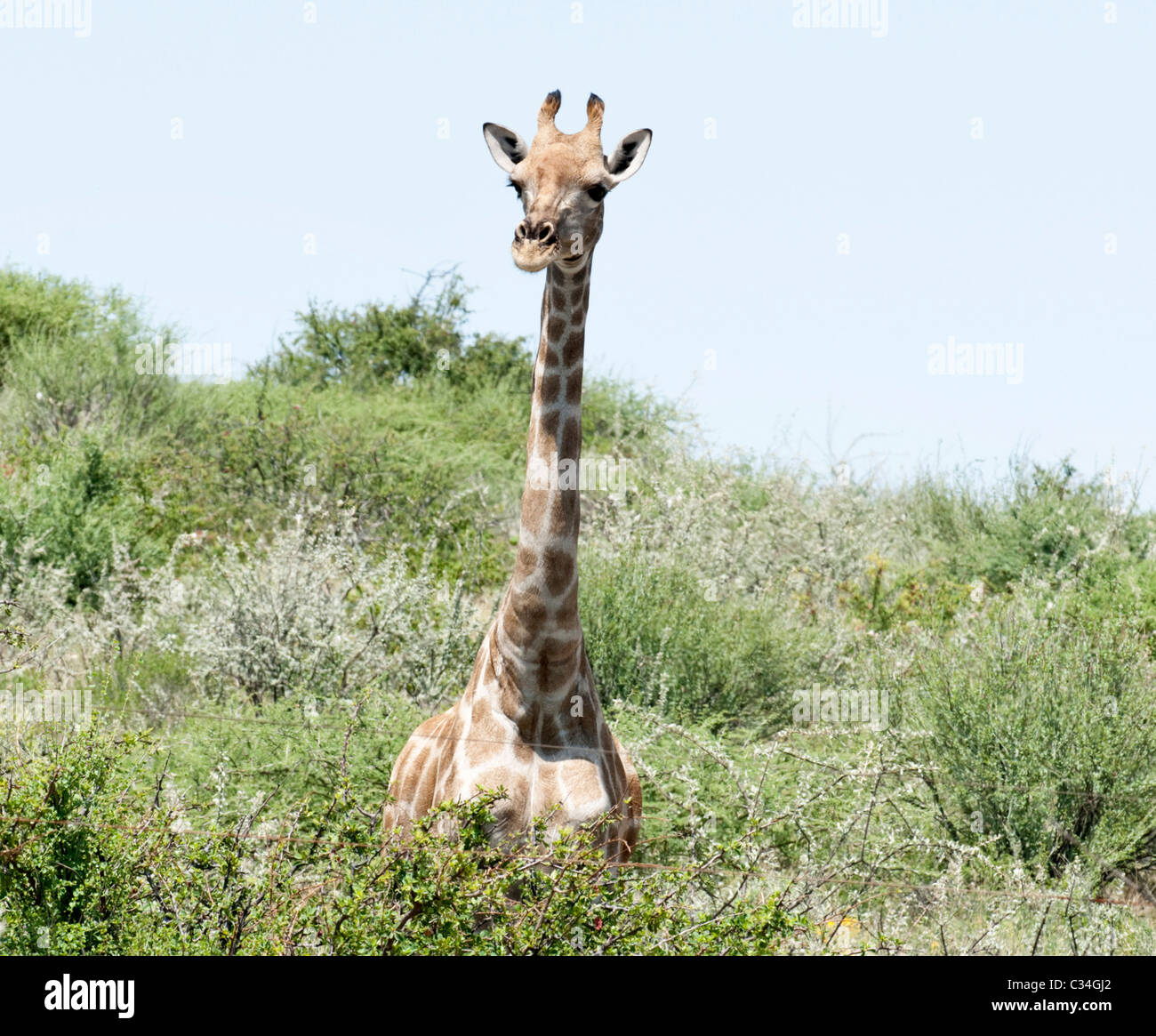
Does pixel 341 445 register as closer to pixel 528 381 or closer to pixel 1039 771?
pixel 528 381

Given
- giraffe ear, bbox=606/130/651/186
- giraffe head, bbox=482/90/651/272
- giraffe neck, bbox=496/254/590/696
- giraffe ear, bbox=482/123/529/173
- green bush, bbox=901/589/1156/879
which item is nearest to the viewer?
giraffe head, bbox=482/90/651/272

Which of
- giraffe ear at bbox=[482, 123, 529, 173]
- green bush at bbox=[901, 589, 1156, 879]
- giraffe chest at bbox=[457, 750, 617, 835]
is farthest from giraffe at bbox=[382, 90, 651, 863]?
green bush at bbox=[901, 589, 1156, 879]

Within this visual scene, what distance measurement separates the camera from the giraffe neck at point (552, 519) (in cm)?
500

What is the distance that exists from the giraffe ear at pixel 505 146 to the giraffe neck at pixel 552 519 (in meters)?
0.61

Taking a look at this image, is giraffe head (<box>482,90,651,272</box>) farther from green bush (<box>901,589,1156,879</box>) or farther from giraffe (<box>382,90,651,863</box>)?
green bush (<box>901,589,1156,879</box>)

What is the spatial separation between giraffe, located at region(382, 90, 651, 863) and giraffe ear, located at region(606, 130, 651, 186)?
0.14 feet

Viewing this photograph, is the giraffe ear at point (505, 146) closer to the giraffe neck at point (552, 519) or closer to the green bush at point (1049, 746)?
the giraffe neck at point (552, 519)

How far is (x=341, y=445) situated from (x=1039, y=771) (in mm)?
10883

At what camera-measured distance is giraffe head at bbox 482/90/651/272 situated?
4.60 meters

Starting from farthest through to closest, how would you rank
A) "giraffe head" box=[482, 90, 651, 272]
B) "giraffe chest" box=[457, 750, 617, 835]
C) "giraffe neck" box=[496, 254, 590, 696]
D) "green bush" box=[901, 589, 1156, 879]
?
"green bush" box=[901, 589, 1156, 879], "giraffe neck" box=[496, 254, 590, 696], "giraffe chest" box=[457, 750, 617, 835], "giraffe head" box=[482, 90, 651, 272]
